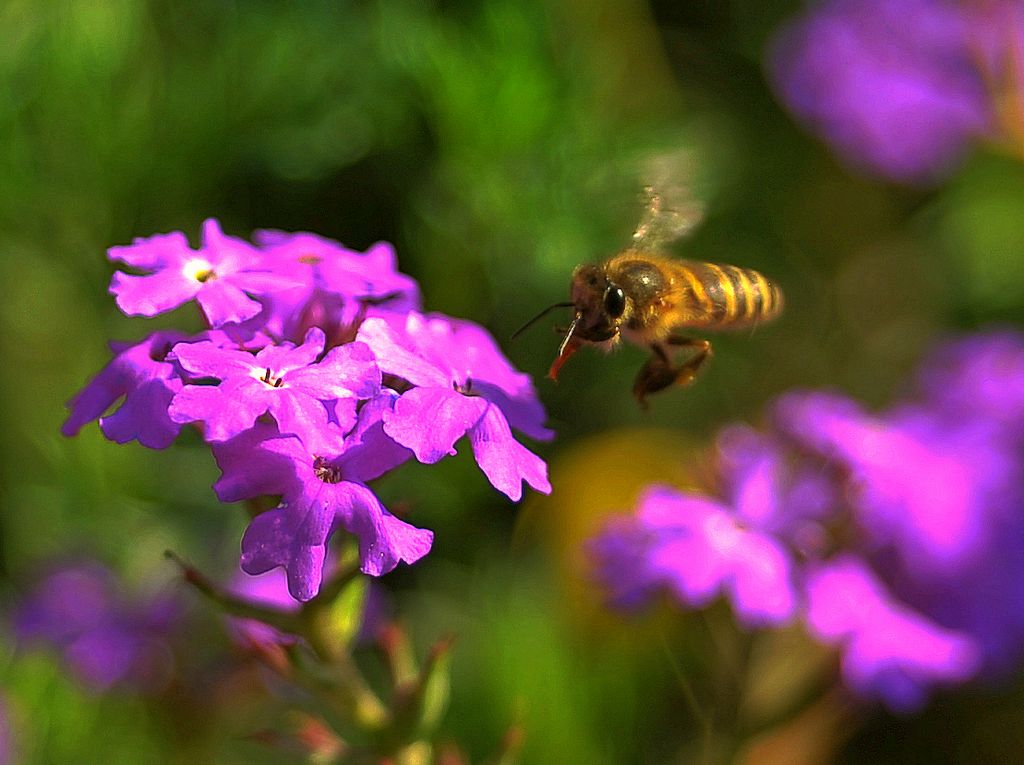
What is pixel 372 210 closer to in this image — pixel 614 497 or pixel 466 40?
pixel 466 40

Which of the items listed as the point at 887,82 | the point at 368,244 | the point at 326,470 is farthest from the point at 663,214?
the point at 887,82

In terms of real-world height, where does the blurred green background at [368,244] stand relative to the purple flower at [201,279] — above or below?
below

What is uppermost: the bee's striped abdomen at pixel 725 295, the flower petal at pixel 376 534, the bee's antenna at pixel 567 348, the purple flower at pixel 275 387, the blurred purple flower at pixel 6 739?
the purple flower at pixel 275 387

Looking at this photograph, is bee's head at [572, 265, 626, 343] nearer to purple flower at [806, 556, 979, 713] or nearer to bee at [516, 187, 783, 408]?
bee at [516, 187, 783, 408]

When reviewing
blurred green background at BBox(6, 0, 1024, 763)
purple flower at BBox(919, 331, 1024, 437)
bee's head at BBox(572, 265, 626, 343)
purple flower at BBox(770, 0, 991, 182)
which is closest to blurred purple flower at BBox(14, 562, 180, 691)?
blurred green background at BBox(6, 0, 1024, 763)

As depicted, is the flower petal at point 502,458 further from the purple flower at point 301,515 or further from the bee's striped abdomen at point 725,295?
the bee's striped abdomen at point 725,295

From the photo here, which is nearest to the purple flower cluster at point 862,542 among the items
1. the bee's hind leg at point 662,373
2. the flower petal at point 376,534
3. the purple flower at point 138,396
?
the bee's hind leg at point 662,373

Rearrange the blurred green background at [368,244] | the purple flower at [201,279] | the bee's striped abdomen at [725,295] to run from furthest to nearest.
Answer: the blurred green background at [368,244], the bee's striped abdomen at [725,295], the purple flower at [201,279]

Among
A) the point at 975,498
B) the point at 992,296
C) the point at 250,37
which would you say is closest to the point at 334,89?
the point at 250,37
